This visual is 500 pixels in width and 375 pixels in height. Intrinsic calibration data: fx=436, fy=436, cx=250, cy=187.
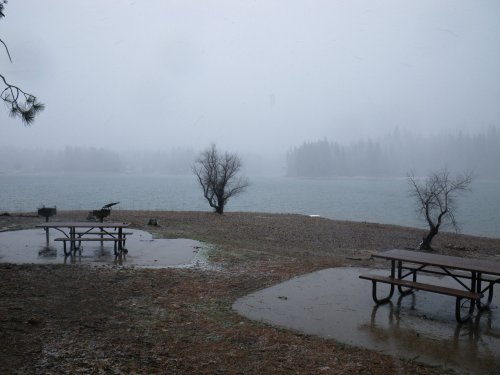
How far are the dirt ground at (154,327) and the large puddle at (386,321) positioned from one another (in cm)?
34

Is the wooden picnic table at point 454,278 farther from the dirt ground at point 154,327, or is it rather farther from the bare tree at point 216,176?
the bare tree at point 216,176

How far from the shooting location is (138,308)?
20.5 ft

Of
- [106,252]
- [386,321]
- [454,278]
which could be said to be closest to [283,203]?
[106,252]

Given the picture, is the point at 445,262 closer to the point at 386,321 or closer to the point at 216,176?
the point at 386,321

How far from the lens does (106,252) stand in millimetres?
10727

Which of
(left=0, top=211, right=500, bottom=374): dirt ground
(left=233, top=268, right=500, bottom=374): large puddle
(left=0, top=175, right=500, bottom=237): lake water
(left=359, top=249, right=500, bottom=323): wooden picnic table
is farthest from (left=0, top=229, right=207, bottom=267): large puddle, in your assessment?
(left=0, top=175, right=500, bottom=237): lake water

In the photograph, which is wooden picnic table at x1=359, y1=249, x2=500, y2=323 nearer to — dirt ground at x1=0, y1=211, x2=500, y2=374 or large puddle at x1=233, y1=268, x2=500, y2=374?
large puddle at x1=233, y1=268, x2=500, y2=374

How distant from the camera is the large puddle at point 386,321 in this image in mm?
4910

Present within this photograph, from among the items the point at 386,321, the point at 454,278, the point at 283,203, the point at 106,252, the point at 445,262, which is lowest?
the point at 386,321

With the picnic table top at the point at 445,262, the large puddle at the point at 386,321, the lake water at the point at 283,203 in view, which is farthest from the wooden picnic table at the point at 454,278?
the lake water at the point at 283,203

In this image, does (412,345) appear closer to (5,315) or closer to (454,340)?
(454,340)

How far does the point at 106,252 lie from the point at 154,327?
5.77 meters

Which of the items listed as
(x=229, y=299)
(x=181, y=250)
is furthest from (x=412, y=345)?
(x=181, y=250)

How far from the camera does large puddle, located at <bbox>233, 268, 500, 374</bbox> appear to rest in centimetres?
491
